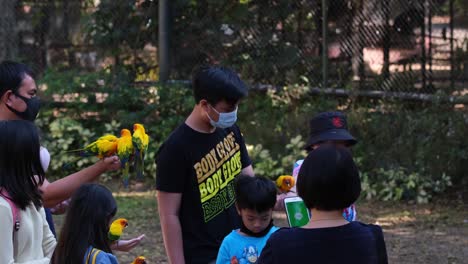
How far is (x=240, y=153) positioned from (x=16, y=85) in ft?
3.84

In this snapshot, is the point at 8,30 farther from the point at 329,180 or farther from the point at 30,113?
the point at 329,180

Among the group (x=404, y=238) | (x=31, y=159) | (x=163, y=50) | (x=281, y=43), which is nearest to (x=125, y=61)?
(x=163, y=50)

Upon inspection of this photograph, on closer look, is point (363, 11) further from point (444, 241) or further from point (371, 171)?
point (444, 241)

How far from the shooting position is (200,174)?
4090 mm

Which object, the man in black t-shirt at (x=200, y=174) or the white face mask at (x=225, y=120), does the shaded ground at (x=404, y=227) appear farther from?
the white face mask at (x=225, y=120)

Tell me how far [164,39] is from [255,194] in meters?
7.94

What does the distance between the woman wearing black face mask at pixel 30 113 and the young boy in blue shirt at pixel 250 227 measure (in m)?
0.63

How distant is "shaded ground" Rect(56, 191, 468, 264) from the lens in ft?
25.1

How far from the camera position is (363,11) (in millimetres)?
10836

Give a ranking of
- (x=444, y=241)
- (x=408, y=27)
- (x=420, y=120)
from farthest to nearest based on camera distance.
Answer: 1. (x=408, y=27)
2. (x=420, y=120)
3. (x=444, y=241)

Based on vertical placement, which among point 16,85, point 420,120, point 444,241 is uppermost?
point 16,85

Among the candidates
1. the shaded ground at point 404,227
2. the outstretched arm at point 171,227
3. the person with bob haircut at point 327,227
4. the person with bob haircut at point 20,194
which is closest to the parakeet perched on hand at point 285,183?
the outstretched arm at point 171,227

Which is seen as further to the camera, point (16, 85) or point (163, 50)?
point (163, 50)

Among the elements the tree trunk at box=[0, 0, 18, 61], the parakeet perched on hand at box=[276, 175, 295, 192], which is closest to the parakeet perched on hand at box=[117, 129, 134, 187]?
the parakeet perched on hand at box=[276, 175, 295, 192]
